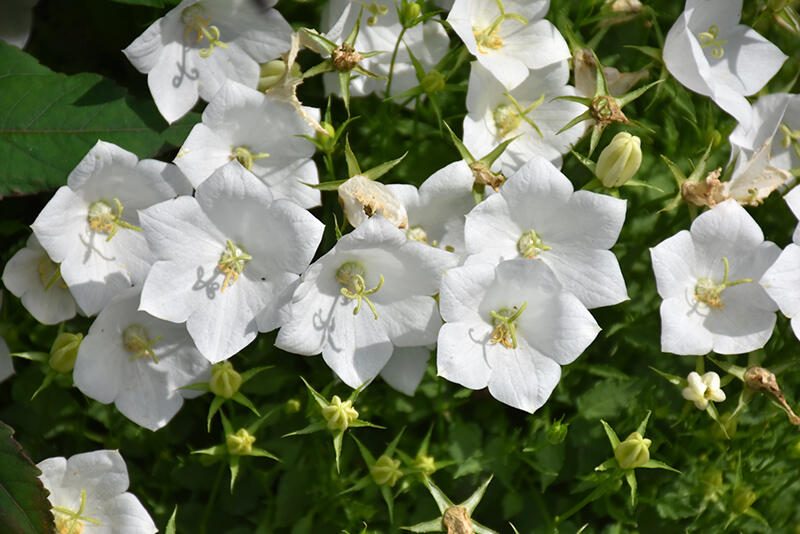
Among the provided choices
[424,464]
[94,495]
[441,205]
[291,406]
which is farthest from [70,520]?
[441,205]

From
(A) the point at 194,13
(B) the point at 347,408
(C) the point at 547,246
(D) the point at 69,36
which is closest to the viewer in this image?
(B) the point at 347,408

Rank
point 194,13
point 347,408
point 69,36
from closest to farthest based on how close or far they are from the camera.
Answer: point 347,408, point 194,13, point 69,36

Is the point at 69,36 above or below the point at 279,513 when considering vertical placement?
above

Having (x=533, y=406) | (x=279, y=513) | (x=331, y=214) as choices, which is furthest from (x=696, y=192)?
(x=279, y=513)

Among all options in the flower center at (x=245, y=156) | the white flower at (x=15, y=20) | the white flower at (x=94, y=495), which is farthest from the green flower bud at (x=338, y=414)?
the white flower at (x=15, y=20)

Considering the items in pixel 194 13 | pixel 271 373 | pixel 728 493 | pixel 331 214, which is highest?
pixel 194 13

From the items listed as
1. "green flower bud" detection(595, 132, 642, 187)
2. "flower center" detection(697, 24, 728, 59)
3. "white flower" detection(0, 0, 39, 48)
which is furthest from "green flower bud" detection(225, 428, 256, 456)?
"flower center" detection(697, 24, 728, 59)

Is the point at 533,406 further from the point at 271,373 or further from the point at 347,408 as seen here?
the point at 271,373

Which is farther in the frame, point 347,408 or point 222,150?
point 222,150
